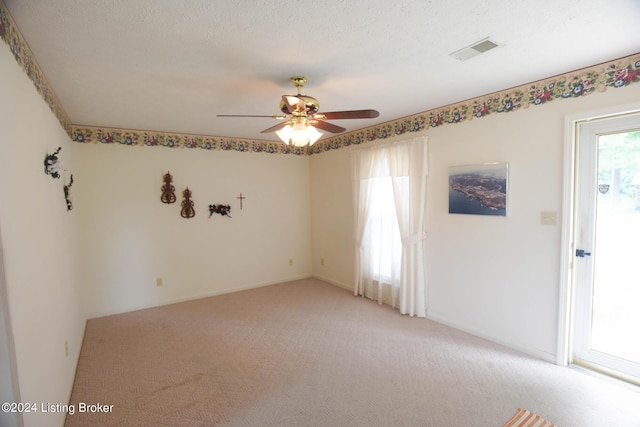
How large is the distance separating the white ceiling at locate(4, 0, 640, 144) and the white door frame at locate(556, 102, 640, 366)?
1.57 feet

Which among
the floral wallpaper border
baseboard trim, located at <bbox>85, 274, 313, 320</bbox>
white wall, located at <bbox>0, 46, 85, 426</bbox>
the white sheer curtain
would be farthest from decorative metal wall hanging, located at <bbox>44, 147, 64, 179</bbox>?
the white sheer curtain

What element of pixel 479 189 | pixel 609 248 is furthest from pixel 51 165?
pixel 609 248

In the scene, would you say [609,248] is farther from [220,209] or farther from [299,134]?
[220,209]

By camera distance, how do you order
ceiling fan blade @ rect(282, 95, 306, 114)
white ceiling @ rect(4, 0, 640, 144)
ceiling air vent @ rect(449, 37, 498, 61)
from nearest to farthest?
white ceiling @ rect(4, 0, 640, 144), ceiling air vent @ rect(449, 37, 498, 61), ceiling fan blade @ rect(282, 95, 306, 114)

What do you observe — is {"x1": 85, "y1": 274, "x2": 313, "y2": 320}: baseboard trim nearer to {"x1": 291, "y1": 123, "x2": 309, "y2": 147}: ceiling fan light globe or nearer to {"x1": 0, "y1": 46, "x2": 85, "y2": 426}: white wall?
{"x1": 0, "y1": 46, "x2": 85, "y2": 426}: white wall

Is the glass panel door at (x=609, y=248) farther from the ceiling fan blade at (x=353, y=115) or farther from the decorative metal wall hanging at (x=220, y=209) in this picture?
the decorative metal wall hanging at (x=220, y=209)

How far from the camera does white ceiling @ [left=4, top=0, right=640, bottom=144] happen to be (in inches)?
62.4

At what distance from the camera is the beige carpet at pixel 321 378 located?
2.15 m

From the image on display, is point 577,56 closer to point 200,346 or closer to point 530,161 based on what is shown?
point 530,161

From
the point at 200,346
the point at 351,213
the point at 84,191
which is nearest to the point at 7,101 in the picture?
the point at 200,346

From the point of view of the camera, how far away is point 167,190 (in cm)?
437

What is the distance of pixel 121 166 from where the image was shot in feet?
13.5

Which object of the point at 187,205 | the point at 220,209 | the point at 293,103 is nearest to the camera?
the point at 293,103

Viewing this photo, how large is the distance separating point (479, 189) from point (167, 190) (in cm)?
388
